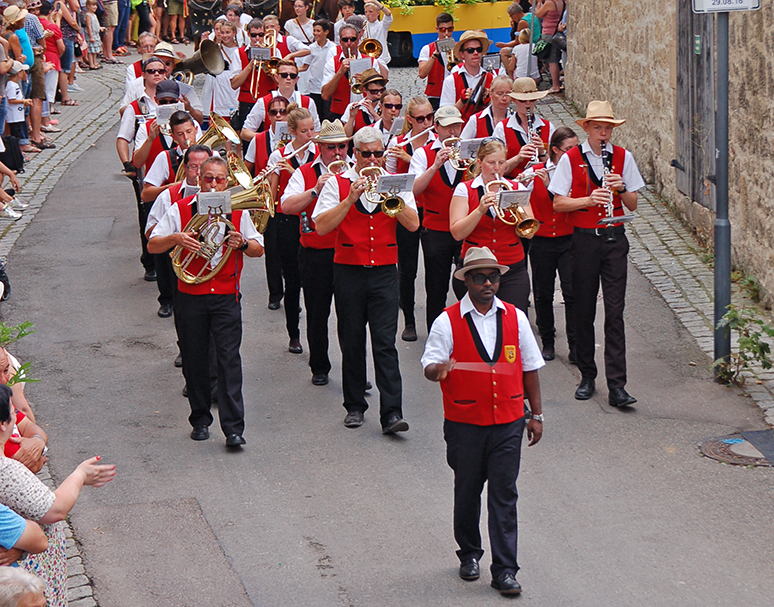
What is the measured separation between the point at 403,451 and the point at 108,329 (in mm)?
4007

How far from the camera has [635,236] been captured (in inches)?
527

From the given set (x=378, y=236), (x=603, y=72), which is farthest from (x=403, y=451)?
(x=603, y=72)

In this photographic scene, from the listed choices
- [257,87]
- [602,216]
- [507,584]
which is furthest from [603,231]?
[257,87]

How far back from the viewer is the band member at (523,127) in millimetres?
10258

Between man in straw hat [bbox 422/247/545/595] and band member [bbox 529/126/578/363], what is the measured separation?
128 inches

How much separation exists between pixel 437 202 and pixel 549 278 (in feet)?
3.79

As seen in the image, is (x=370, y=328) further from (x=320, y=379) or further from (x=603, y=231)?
(x=603, y=231)

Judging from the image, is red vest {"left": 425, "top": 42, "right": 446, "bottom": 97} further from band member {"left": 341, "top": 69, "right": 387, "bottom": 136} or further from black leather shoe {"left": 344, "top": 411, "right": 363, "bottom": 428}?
black leather shoe {"left": 344, "top": 411, "right": 363, "bottom": 428}

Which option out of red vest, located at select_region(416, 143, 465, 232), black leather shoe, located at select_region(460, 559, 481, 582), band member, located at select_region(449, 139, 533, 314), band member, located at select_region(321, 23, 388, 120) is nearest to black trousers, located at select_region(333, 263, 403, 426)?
band member, located at select_region(449, 139, 533, 314)

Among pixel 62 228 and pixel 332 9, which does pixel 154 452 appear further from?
pixel 332 9

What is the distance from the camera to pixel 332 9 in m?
21.7

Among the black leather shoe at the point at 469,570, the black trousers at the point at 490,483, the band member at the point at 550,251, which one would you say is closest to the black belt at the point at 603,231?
the band member at the point at 550,251

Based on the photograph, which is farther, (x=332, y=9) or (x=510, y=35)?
(x=510, y=35)

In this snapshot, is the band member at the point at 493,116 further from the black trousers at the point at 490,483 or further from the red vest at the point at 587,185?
the black trousers at the point at 490,483
